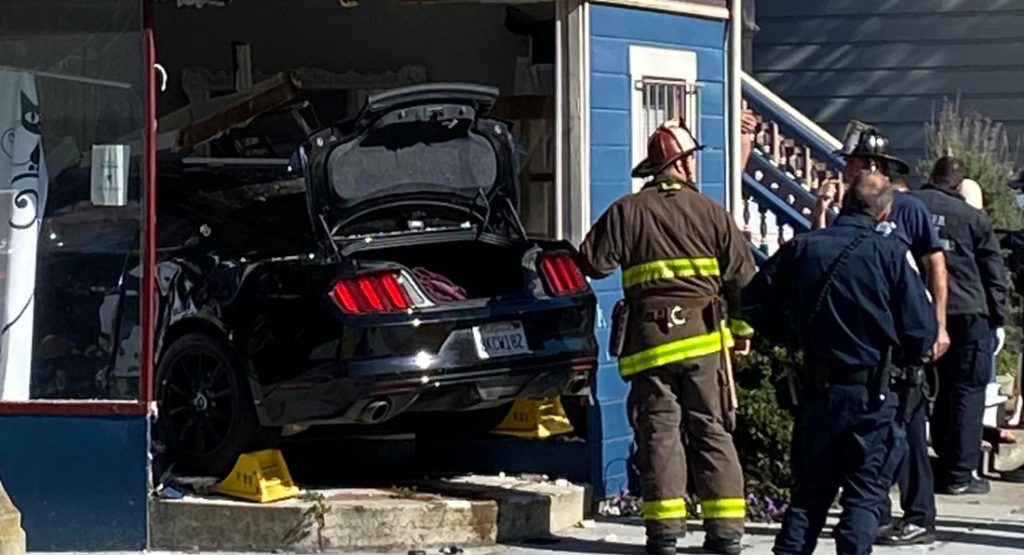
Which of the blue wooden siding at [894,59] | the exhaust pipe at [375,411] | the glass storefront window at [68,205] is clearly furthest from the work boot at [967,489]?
the blue wooden siding at [894,59]

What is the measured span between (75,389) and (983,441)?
5258 millimetres

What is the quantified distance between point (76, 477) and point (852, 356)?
3465 mm

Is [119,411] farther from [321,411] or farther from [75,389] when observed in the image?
[321,411]

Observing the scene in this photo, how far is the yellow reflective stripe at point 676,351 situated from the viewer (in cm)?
895

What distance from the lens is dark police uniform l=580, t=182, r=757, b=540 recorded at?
352 inches

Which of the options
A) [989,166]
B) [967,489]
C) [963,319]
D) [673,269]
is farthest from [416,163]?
[989,166]

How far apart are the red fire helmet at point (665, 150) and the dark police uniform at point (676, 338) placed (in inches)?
5.8

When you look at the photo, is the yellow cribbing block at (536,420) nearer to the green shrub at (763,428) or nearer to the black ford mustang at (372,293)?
the black ford mustang at (372,293)

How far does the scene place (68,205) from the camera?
9070 millimetres

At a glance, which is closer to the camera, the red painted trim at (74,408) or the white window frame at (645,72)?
the red painted trim at (74,408)

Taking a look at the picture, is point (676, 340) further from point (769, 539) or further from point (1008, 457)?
point (1008, 457)

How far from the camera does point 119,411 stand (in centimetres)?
893

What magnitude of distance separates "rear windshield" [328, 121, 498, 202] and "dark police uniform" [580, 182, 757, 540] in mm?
934

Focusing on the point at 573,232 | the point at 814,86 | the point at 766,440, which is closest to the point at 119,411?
the point at 573,232
